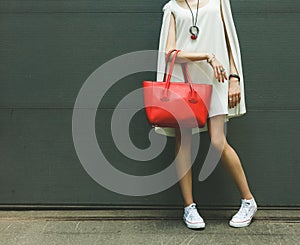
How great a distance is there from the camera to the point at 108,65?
3.40m

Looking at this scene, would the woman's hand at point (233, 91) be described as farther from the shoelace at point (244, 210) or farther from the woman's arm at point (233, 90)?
the shoelace at point (244, 210)

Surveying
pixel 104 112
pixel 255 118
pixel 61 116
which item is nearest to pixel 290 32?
pixel 255 118

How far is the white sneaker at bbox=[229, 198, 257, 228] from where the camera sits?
123 inches

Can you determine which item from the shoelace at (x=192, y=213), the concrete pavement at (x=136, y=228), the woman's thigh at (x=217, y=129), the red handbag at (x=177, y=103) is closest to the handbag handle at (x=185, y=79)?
the red handbag at (x=177, y=103)

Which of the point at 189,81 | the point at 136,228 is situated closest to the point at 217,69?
the point at 189,81

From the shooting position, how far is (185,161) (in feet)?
10.3

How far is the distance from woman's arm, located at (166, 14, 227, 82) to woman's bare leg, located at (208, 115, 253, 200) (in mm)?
293

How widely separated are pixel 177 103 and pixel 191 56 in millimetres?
301

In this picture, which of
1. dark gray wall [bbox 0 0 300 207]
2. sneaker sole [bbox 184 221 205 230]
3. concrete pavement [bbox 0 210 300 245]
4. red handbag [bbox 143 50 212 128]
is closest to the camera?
red handbag [bbox 143 50 212 128]

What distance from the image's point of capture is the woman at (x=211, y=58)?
2955 mm

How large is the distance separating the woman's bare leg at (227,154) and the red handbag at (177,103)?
6.3 inches

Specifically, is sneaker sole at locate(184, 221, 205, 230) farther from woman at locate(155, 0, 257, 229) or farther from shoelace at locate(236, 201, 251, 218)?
shoelace at locate(236, 201, 251, 218)

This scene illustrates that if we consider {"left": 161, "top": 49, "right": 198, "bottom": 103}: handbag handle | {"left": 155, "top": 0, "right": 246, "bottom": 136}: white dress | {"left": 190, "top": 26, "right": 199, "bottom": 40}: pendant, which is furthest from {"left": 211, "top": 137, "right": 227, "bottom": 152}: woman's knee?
{"left": 190, "top": 26, "right": 199, "bottom": 40}: pendant

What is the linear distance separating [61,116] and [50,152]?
10.3 inches
